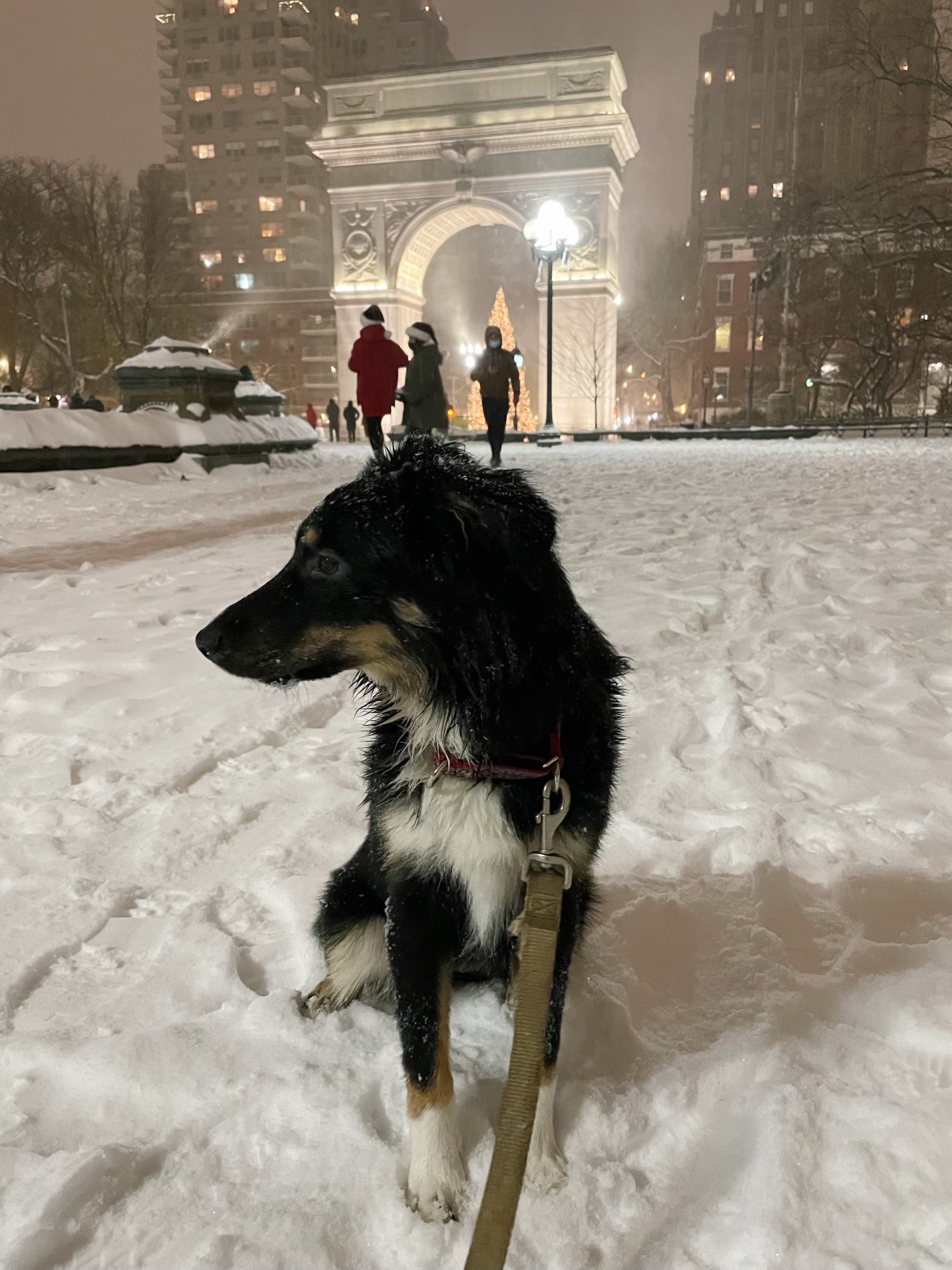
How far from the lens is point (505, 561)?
5.08ft

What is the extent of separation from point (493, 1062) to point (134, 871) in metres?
1.30

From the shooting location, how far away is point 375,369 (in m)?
13.1

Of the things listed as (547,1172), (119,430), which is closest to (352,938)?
(547,1172)

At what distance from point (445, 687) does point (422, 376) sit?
11397 mm

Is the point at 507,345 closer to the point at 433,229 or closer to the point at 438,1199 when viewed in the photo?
the point at 433,229

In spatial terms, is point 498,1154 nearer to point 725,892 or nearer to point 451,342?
point 725,892

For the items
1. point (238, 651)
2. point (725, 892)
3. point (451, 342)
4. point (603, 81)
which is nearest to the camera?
point (238, 651)

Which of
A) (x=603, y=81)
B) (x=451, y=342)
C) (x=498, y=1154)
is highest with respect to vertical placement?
(x=603, y=81)

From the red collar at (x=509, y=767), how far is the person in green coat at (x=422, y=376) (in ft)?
35.8

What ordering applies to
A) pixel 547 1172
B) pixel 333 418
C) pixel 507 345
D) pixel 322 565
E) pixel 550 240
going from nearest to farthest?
pixel 547 1172 → pixel 322 565 → pixel 550 240 → pixel 333 418 → pixel 507 345

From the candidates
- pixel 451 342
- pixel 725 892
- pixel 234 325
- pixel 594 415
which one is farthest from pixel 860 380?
pixel 234 325

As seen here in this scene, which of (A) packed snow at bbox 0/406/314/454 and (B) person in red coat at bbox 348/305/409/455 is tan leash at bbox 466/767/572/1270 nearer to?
(A) packed snow at bbox 0/406/314/454

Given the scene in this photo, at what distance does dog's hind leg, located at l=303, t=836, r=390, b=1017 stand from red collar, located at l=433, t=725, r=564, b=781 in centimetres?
37

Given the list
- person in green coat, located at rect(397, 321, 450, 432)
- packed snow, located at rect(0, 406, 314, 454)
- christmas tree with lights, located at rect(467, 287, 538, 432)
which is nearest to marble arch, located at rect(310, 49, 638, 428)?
christmas tree with lights, located at rect(467, 287, 538, 432)
